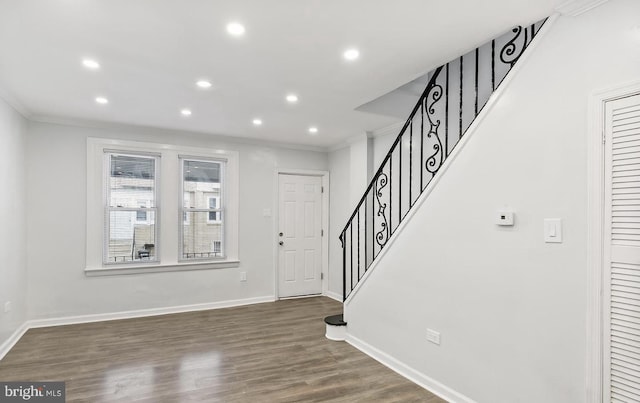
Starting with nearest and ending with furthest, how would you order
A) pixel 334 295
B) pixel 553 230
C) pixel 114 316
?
pixel 553 230, pixel 114 316, pixel 334 295

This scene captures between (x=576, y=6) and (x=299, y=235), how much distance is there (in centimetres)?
479

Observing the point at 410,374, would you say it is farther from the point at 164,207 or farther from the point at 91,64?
the point at 164,207

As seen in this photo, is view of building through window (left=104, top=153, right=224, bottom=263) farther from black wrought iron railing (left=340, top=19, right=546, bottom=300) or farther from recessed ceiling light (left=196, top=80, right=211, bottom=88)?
black wrought iron railing (left=340, top=19, right=546, bottom=300)

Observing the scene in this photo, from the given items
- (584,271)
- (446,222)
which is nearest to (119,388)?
(446,222)

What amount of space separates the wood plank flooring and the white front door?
1346mm

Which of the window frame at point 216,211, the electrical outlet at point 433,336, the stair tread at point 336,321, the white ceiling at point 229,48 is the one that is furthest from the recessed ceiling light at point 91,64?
the electrical outlet at point 433,336

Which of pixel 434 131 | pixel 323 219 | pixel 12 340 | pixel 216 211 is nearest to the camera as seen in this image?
pixel 434 131

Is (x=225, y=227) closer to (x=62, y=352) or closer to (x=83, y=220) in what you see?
(x=83, y=220)

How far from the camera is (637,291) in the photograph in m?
1.74

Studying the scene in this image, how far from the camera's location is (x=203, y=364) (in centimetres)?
333

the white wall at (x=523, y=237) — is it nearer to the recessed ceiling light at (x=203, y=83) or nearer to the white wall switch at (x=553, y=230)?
the white wall switch at (x=553, y=230)

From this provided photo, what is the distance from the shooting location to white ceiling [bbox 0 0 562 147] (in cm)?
208

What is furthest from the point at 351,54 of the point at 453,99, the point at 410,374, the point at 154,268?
the point at 154,268

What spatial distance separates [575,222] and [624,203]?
0.24 metres
